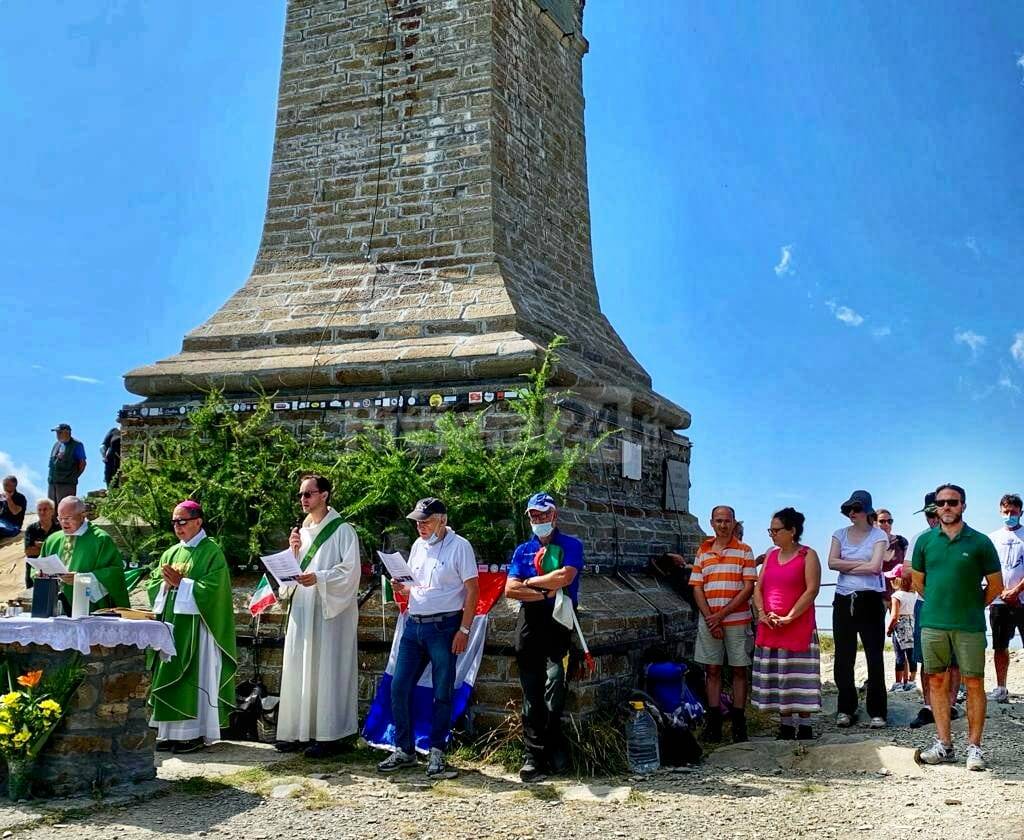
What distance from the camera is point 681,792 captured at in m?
6.00

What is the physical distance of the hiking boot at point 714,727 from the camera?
303 inches

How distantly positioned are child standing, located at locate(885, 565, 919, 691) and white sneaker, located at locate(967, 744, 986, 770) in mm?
3255

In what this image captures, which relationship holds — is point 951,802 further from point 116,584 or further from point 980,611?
point 116,584

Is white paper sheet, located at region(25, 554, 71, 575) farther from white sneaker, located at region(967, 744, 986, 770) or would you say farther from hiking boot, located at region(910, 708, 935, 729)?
hiking boot, located at region(910, 708, 935, 729)

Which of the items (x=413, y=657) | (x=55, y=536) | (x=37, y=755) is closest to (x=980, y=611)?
(x=413, y=657)

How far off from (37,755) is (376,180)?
5998mm

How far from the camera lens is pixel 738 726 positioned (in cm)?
751

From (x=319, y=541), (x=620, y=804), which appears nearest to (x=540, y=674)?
(x=620, y=804)

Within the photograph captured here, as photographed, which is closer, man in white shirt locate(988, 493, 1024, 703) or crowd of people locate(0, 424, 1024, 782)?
crowd of people locate(0, 424, 1024, 782)

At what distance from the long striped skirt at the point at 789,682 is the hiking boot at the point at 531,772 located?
2.01m

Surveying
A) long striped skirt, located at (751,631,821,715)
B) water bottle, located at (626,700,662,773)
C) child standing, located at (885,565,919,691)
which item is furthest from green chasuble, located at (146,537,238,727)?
child standing, located at (885,565,919,691)

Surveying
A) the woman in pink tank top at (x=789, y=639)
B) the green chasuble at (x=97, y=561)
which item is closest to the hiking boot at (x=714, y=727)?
the woman in pink tank top at (x=789, y=639)

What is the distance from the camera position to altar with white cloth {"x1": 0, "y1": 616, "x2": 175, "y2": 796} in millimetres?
5754

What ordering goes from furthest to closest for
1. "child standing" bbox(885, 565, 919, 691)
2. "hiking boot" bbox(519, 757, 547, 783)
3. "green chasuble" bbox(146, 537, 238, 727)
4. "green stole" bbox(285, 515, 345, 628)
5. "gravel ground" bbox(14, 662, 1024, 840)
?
"child standing" bbox(885, 565, 919, 691), "green stole" bbox(285, 515, 345, 628), "green chasuble" bbox(146, 537, 238, 727), "hiking boot" bbox(519, 757, 547, 783), "gravel ground" bbox(14, 662, 1024, 840)
